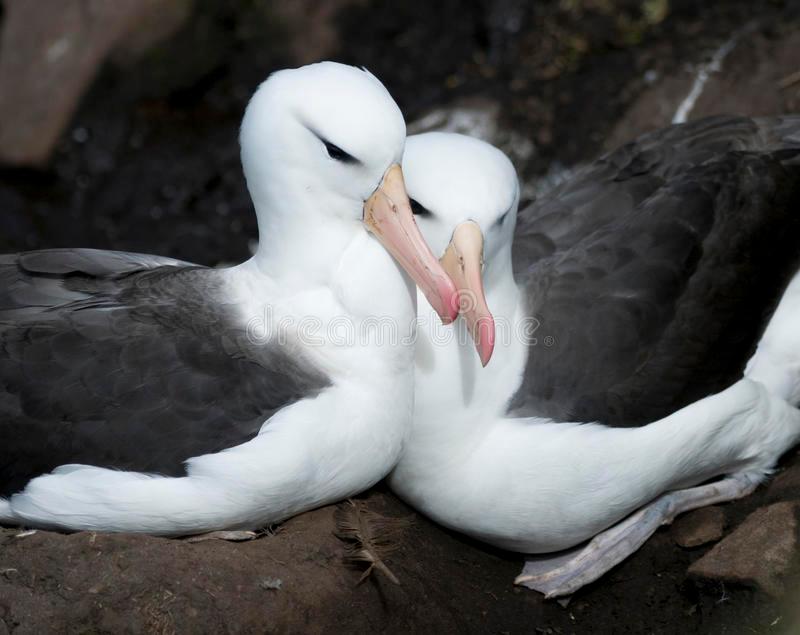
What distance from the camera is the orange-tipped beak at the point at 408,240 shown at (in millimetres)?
4250

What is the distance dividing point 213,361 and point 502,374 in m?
1.21

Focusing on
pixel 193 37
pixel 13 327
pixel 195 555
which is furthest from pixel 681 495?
pixel 193 37

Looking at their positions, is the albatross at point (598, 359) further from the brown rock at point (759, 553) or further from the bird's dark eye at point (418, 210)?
the brown rock at point (759, 553)

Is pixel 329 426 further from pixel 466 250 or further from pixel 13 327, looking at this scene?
pixel 13 327

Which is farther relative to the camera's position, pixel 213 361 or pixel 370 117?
pixel 213 361

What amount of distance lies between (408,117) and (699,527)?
420 cm

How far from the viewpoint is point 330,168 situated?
424 cm

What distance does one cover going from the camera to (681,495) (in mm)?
5406

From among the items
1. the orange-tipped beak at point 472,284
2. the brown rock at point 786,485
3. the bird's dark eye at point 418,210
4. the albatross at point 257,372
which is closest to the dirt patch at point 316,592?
the albatross at point 257,372

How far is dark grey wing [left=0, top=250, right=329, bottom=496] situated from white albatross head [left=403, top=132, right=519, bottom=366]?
2.28ft

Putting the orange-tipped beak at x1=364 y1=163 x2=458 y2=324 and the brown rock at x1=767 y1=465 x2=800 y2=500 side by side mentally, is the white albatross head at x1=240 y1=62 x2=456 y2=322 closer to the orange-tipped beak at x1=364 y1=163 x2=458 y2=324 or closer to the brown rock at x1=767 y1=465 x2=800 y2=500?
the orange-tipped beak at x1=364 y1=163 x2=458 y2=324

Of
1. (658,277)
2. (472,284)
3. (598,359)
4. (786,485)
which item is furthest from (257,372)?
(786,485)

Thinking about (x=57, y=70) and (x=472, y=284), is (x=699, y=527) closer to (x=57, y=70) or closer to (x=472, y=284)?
(x=472, y=284)

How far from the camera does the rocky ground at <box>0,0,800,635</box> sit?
14.4 feet
